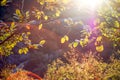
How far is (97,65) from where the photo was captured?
15.3m

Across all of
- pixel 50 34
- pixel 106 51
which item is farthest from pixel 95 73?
pixel 50 34

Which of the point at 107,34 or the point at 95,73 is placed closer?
the point at 107,34

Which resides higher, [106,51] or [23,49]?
[23,49]

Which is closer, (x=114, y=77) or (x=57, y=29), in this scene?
(x=114, y=77)

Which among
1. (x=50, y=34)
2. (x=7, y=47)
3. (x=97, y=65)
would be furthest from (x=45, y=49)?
(x=7, y=47)

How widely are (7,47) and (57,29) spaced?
2587 cm

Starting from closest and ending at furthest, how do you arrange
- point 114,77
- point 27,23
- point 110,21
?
1. point 110,21
2. point 27,23
3. point 114,77

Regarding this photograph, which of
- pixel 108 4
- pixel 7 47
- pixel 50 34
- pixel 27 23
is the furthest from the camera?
pixel 50 34

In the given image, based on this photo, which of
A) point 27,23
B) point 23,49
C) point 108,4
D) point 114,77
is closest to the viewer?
point 108,4

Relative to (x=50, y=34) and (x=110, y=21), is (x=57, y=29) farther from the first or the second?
(x=110, y=21)

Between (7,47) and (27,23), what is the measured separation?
2.14 feet

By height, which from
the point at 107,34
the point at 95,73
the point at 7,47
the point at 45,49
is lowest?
the point at 45,49

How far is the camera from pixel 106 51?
26.9 metres

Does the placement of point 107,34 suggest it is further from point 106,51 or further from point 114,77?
point 106,51
